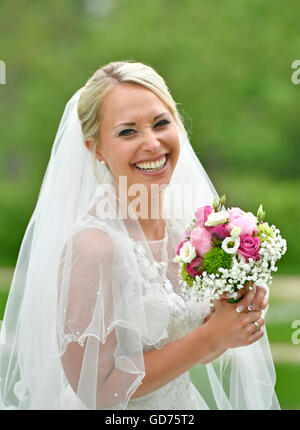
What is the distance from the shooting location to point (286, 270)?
1442 cm

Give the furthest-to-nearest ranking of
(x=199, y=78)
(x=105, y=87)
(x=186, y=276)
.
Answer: (x=199, y=78) < (x=105, y=87) < (x=186, y=276)

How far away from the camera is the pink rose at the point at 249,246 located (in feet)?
10.0

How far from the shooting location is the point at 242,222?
10.3ft

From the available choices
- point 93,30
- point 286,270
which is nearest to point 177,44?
point 93,30

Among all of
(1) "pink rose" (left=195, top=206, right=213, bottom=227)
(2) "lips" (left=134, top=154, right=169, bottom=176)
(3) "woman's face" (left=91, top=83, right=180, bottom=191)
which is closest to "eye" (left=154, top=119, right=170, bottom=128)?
(3) "woman's face" (left=91, top=83, right=180, bottom=191)

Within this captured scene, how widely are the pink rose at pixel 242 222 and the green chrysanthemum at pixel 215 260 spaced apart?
127mm

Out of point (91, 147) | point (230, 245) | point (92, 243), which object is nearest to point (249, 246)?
point (230, 245)

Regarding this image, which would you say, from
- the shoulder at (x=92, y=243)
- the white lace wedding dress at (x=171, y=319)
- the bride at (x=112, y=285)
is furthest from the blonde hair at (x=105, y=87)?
the white lace wedding dress at (x=171, y=319)

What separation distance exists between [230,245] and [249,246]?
3.5 inches

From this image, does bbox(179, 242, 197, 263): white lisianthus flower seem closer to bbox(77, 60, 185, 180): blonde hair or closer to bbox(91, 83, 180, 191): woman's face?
bbox(91, 83, 180, 191): woman's face

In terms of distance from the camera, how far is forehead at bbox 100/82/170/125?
339 cm

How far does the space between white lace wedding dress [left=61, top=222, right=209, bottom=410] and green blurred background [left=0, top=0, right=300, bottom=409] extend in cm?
1384

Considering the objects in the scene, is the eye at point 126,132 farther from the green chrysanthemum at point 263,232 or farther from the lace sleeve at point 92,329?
the green chrysanthemum at point 263,232

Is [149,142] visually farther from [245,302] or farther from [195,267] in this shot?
[245,302]
